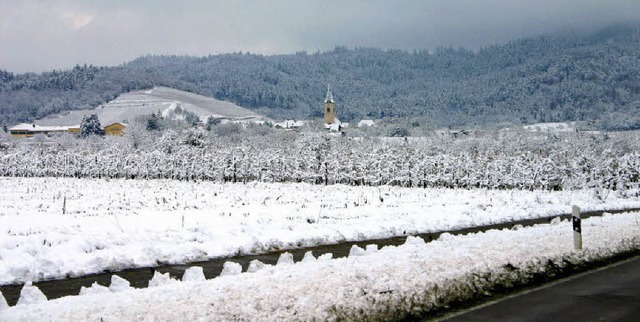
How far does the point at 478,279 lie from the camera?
1249cm

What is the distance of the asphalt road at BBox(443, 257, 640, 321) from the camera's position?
33.0ft

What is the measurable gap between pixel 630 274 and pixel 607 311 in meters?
4.26

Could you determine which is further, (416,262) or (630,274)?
(630,274)

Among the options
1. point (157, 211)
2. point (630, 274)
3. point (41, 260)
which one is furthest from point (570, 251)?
point (157, 211)

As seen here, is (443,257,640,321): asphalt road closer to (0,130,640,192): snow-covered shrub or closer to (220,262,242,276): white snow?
(220,262,242,276): white snow

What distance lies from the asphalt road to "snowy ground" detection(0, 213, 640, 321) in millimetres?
763

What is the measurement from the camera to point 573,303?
11.0 metres

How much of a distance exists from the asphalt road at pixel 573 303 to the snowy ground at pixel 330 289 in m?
0.76

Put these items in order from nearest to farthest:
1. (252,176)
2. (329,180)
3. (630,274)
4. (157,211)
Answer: (630,274) < (157,211) < (329,180) < (252,176)

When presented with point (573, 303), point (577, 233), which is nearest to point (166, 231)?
point (577, 233)

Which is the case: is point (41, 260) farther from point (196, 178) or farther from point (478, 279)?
point (196, 178)

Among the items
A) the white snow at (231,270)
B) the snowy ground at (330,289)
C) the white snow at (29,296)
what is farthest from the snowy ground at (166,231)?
the snowy ground at (330,289)

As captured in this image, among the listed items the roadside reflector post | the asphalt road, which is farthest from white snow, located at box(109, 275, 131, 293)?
the roadside reflector post

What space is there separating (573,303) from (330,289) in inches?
165
